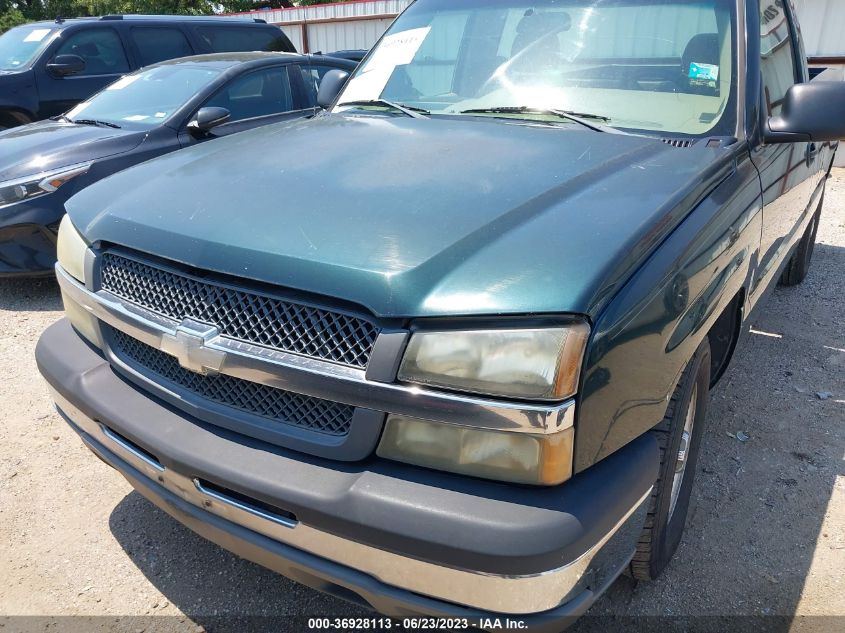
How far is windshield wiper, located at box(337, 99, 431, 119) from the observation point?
2869 millimetres

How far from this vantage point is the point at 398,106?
2.98 meters

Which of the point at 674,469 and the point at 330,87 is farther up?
the point at 330,87

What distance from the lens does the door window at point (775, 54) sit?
277 centimetres

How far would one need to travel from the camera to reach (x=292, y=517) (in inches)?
64.4

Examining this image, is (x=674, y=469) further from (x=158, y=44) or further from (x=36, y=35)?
(x=36, y=35)

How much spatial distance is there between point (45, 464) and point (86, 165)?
263 centimetres

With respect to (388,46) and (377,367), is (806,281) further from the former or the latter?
(377,367)

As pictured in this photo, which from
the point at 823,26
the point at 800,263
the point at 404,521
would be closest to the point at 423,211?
the point at 404,521

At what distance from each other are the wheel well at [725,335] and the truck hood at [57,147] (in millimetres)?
4320

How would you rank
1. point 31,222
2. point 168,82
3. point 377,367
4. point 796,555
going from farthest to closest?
point 168,82 → point 31,222 → point 796,555 → point 377,367

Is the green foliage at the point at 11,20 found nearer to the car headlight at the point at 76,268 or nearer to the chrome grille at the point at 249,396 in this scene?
the car headlight at the point at 76,268

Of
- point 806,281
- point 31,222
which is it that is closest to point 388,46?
point 31,222

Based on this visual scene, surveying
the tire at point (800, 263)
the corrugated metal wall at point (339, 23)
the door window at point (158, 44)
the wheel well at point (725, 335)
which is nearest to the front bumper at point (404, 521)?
the wheel well at point (725, 335)

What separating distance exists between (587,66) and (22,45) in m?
7.16
